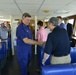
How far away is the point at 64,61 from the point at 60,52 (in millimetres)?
218

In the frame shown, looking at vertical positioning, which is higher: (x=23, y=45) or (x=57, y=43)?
(x=57, y=43)

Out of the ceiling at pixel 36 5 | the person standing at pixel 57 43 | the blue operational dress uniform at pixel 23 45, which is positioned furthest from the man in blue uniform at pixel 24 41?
the person standing at pixel 57 43

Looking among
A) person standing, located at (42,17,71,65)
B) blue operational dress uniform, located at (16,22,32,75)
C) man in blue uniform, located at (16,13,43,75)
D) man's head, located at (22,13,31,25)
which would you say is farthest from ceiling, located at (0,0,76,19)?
person standing, located at (42,17,71,65)

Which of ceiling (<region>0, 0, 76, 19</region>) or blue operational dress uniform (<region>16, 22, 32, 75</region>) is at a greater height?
ceiling (<region>0, 0, 76, 19</region>)

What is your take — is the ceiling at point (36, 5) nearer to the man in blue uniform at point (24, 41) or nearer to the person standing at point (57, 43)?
the man in blue uniform at point (24, 41)

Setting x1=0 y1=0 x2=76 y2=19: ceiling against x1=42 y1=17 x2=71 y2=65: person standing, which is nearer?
x1=42 y1=17 x2=71 y2=65: person standing

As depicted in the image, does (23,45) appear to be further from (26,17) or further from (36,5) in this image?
(36,5)

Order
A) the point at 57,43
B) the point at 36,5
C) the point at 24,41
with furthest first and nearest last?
the point at 36,5 < the point at 24,41 < the point at 57,43

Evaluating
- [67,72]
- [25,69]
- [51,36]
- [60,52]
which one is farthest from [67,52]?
[25,69]

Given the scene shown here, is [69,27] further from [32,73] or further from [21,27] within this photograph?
[21,27]

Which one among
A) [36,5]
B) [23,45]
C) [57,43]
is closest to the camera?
[57,43]

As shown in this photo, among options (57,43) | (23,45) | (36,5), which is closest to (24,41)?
(23,45)

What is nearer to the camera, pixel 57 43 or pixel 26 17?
pixel 57 43

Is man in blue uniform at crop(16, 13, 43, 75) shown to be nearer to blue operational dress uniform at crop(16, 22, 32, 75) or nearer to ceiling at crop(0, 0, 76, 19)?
blue operational dress uniform at crop(16, 22, 32, 75)
